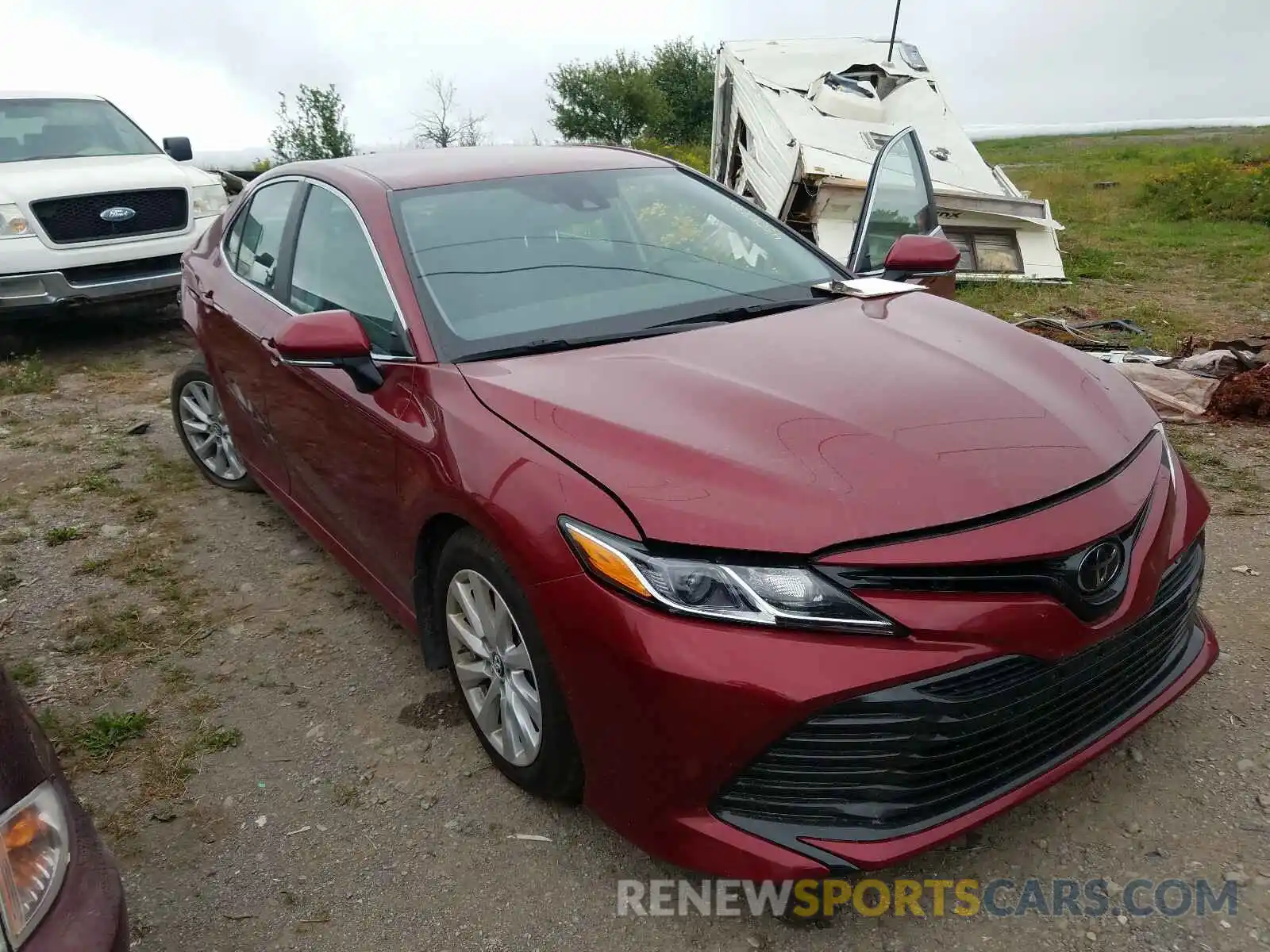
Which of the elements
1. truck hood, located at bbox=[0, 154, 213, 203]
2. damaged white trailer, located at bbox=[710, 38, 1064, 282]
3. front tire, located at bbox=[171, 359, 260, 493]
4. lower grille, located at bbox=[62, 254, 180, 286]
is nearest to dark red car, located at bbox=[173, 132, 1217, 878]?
front tire, located at bbox=[171, 359, 260, 493]

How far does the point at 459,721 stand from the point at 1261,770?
2080 millimetres

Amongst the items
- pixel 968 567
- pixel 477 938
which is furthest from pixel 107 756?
pixel 968 567

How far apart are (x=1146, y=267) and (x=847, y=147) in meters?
3.36

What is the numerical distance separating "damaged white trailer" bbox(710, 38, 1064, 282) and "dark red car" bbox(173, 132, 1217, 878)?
5645 mm

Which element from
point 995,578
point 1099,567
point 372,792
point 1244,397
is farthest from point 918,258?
point 1244,397

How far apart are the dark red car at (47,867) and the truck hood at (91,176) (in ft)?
20.9

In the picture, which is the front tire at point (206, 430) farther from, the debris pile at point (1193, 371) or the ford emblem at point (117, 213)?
the debris pile at point (1193, 371)

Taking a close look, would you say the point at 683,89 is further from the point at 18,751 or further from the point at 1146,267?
the point at 18,751

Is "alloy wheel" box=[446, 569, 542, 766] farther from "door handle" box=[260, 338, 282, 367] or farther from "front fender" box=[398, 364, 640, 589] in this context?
"door handle" box=[260, 338, 282, 367]

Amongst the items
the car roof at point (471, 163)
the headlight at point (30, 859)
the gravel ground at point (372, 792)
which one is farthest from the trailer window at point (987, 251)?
the headlight at point (30, 859)

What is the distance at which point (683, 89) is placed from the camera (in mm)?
33969

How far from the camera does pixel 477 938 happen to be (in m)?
2.03

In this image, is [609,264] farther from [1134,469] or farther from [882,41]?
[882,41]

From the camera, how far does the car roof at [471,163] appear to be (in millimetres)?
3051
